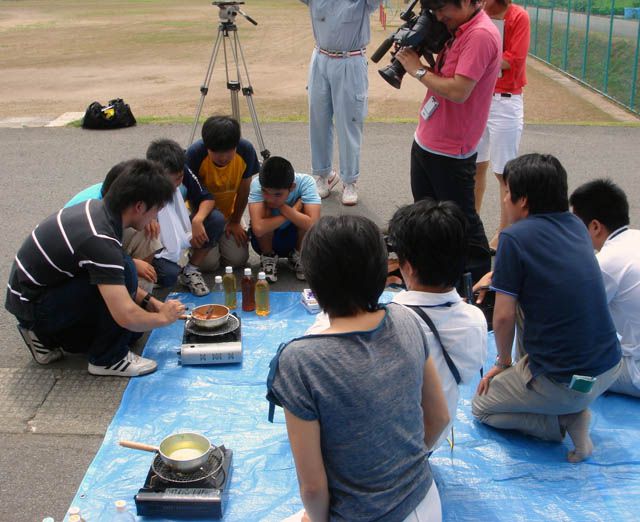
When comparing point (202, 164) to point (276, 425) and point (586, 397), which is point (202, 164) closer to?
point (276, 425)

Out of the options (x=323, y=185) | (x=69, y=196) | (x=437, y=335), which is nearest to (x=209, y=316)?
(x=437, y=335)

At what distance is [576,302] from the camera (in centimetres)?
265

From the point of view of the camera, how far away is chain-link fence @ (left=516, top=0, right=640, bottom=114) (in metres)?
10.9

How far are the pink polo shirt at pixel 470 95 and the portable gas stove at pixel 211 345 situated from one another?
1.63m

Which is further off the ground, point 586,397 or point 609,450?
point 586,397

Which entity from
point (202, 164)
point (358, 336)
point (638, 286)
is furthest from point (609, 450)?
point (202, 164)

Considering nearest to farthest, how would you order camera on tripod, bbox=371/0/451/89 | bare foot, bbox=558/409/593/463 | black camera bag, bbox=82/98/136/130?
bare foot, bbox=558/409/593/463 → camera on tripod, bbox=371/0/451/89 → black camera bag, bbox=82/98/136/130

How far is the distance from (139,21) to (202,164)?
2263cm

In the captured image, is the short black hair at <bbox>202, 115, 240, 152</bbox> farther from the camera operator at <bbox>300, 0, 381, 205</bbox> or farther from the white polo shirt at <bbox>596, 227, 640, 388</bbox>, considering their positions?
the white polo shirt at <bbox>596, 227, 640, 388</bbox>

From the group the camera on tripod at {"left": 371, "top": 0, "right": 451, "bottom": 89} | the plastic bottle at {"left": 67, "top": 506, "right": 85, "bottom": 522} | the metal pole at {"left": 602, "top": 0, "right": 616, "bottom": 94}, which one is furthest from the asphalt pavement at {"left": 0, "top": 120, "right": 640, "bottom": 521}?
the metal pole at {"left": 602, "top": 0, "right": 616, "bottom": 94}

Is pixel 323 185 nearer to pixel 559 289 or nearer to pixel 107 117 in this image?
pixel 107 117

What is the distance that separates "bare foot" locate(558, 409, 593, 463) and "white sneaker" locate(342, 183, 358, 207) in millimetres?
3370

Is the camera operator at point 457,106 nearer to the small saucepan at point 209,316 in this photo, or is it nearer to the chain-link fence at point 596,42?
the small saucepan at point 209,316

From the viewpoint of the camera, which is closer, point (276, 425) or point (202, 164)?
point (276, 425)
